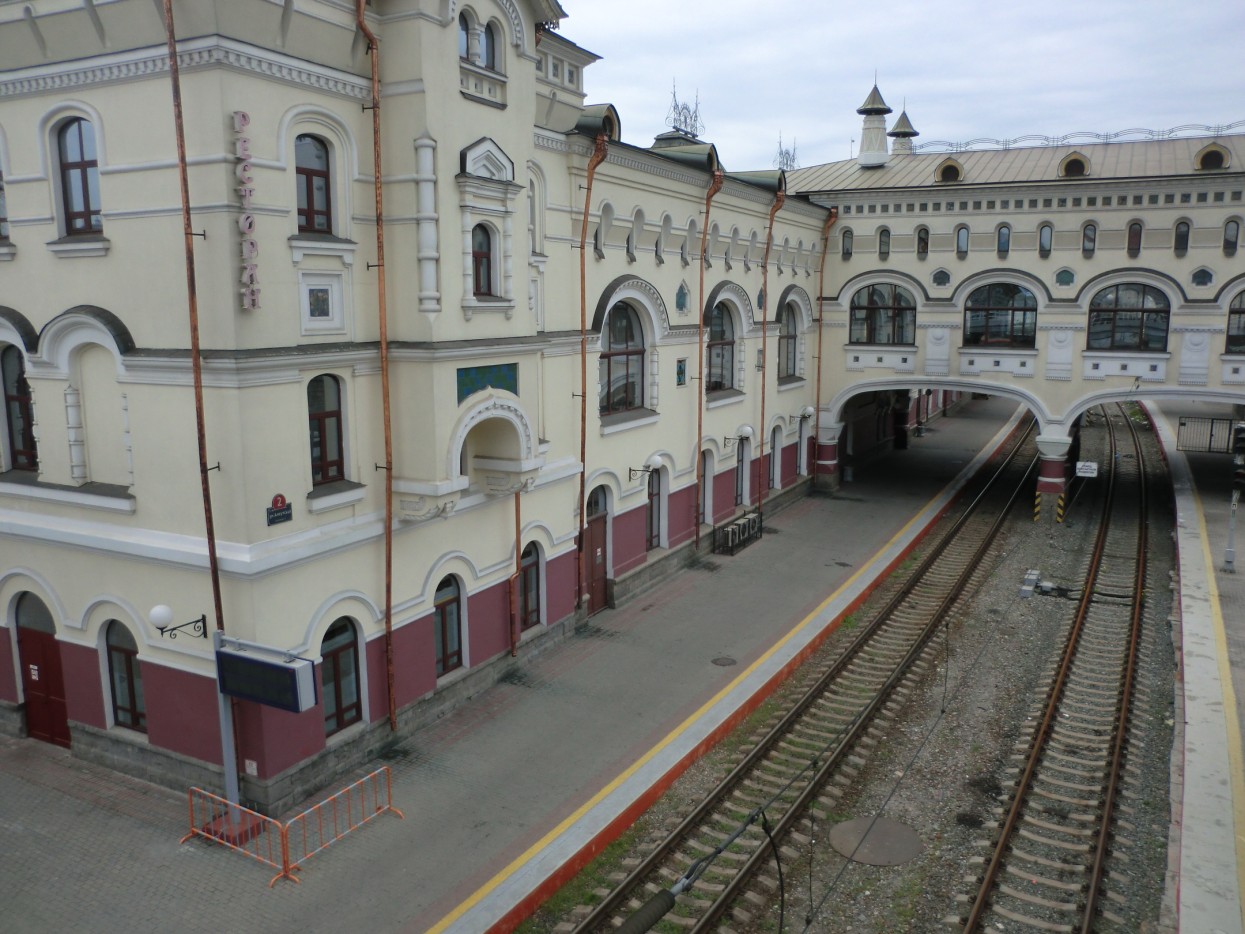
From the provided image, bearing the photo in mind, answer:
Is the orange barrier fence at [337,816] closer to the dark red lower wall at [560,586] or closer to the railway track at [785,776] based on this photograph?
the railway track at [785,776]

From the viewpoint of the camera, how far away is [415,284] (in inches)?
526

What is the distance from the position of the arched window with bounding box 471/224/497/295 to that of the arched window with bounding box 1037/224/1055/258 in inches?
797

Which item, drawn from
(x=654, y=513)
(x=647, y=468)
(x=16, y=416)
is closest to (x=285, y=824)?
(x=16, y=416)

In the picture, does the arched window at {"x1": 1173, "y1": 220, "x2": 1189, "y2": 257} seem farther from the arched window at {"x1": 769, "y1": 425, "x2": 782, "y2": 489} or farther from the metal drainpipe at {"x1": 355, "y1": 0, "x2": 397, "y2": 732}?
the metal drainpipe at {"x1": 355, "y1": 0, "x2": 397, "y2": 732}

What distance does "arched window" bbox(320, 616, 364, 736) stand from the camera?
13461mm

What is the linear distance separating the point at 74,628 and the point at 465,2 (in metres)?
10.6

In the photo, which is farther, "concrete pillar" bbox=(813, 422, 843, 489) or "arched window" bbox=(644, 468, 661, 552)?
"concrete pillar" bbox=(813, 422, 843, 489)

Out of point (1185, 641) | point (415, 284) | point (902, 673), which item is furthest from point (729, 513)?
point (415, 284)

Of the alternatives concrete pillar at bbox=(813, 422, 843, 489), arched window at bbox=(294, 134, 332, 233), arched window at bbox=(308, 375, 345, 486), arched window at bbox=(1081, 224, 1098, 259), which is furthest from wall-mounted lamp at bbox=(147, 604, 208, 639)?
arched window at bbox=(1081, 224, 1098, 259)

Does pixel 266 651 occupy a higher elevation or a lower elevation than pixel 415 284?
lower

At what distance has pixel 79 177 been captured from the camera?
41.3 ft

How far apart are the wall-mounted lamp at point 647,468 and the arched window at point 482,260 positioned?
7537 mm

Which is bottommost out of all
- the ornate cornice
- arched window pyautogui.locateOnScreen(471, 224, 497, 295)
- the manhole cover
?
the manhole cover

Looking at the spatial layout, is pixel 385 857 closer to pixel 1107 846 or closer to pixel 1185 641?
pixel 1107 846
